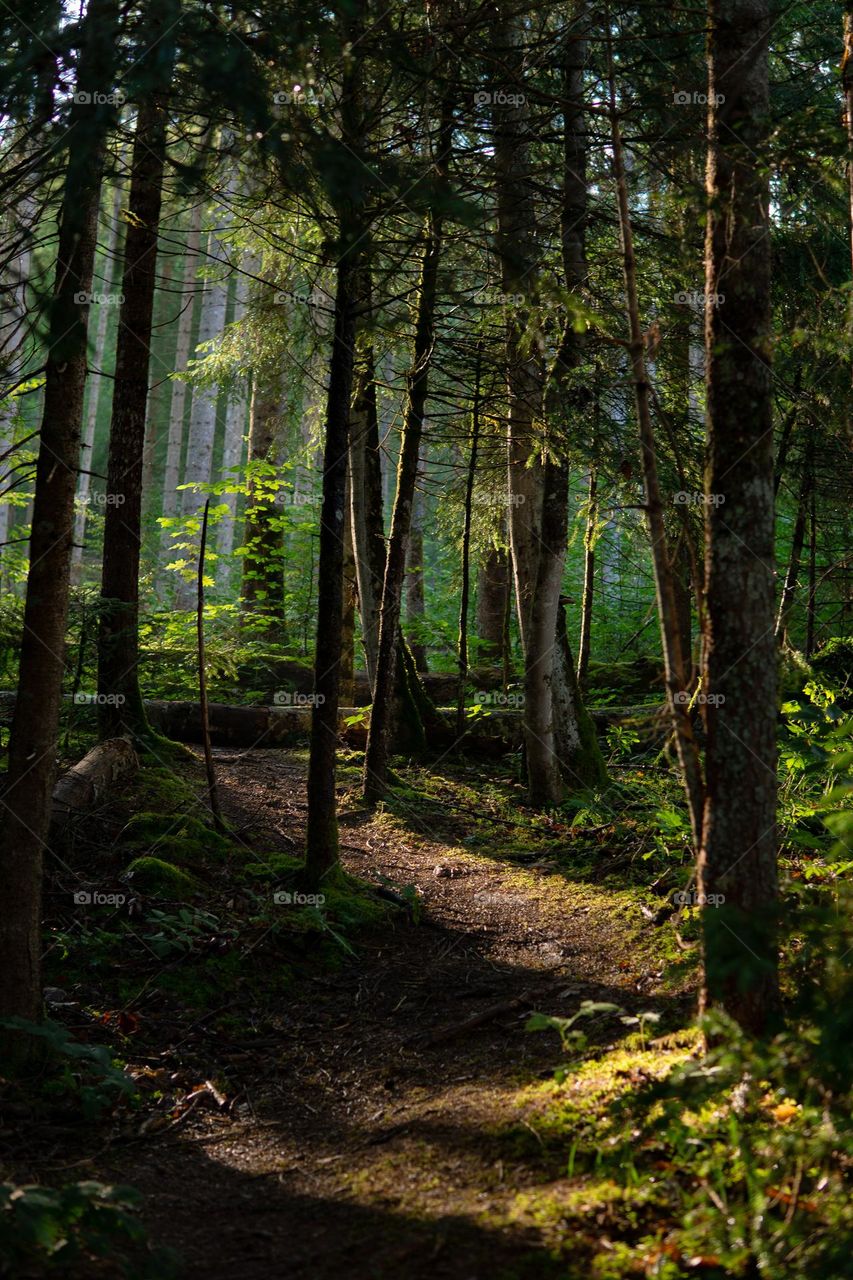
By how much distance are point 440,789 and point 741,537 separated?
7582mm

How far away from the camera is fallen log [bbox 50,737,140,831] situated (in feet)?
25.3

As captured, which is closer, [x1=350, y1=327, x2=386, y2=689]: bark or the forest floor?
the forest floor

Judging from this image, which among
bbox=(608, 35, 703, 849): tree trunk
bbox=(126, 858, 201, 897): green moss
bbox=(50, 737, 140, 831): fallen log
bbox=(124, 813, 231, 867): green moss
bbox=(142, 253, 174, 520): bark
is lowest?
bbox=(126, 858, 201, 897): green moss

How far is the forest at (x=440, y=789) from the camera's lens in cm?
344

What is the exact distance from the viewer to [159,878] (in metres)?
7.25

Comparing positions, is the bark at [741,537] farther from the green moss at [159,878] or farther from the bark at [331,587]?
the green moss at [159,878]

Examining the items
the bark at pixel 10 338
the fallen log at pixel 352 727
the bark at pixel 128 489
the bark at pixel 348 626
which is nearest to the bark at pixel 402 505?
the bark at pixel 128 489

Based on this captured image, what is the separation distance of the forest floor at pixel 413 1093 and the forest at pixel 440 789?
0.09ft

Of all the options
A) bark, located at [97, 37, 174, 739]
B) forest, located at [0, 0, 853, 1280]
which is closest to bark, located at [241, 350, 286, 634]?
forest, located at [0, 0, 853, 1280]

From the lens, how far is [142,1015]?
5.73 m

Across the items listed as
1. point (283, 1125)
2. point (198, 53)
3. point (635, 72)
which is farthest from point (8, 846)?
point (635, 72)

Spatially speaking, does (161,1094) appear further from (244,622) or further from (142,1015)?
(244,622)

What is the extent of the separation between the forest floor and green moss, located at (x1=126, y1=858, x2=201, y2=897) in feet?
4.08

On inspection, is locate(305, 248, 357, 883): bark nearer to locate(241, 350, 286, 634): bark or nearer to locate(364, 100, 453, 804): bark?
locate(364, 100, 453, 804): bark
